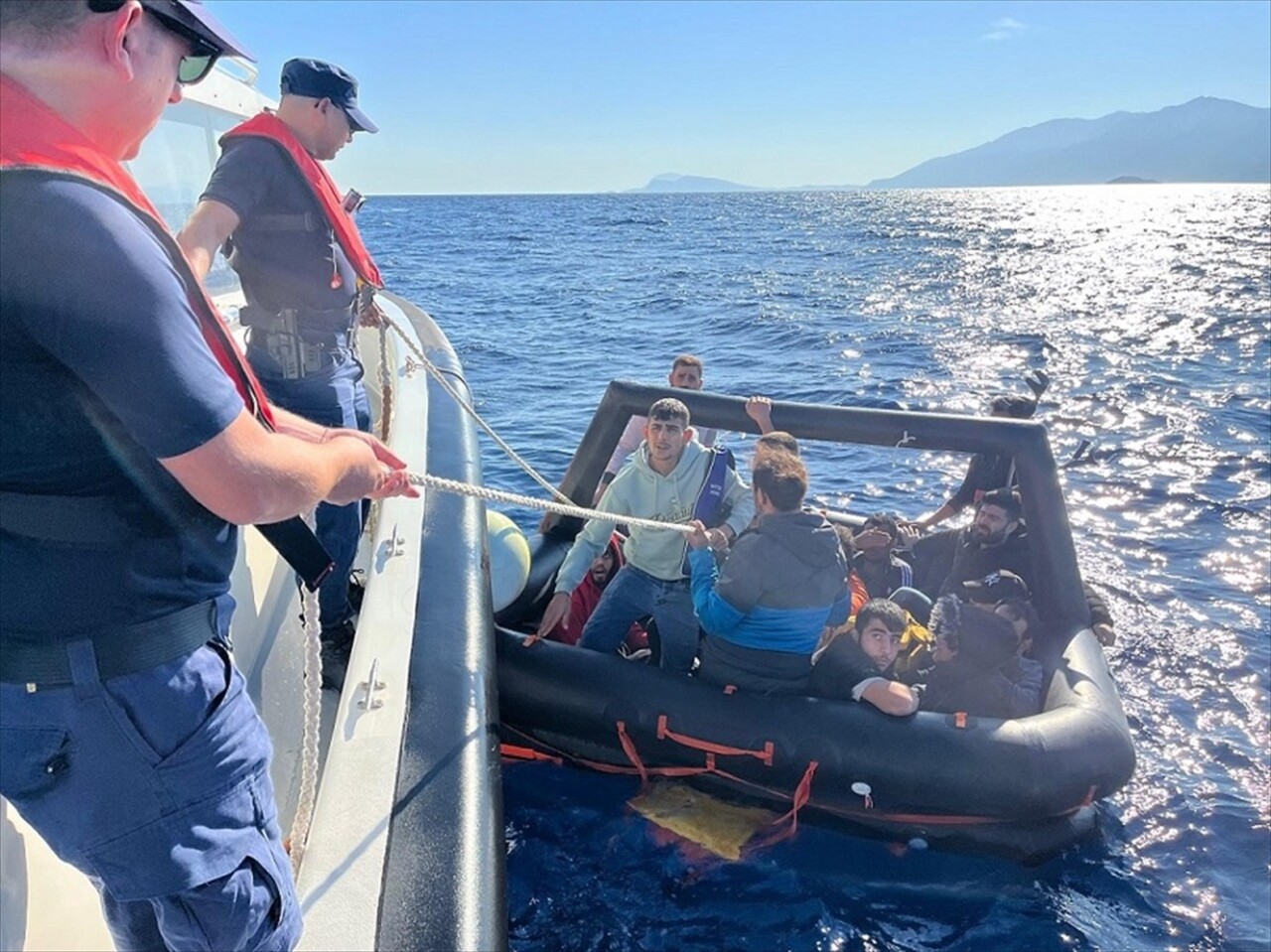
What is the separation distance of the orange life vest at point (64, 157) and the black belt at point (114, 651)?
1.42ft

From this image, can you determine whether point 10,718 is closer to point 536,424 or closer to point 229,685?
point 229,685

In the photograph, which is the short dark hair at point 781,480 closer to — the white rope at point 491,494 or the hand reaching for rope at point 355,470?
the white rope at point 491,494

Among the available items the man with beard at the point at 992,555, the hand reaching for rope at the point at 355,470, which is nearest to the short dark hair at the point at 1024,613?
the man with beard at the point at 992,555

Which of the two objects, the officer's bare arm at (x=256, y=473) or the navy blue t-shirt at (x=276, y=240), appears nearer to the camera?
the officer's bare arm at (x=256, y=473)

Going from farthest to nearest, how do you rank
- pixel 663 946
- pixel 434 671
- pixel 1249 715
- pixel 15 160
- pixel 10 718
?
pixel 1249 715
pixel 663 946
pixel 434 671
pixel 10 718
pixel 15 160

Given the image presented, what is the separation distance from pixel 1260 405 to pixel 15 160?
1314cm

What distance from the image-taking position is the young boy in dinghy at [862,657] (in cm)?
403

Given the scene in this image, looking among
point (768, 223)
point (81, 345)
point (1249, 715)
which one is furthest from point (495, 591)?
point (768, 223)

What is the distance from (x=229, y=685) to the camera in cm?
142

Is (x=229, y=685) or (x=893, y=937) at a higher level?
(x=229, y=685)

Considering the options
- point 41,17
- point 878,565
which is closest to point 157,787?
point 41,17

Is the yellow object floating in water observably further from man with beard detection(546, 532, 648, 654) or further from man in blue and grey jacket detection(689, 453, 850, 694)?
man with beard detection(546, 532, 648, 654)

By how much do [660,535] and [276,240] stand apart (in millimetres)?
2129

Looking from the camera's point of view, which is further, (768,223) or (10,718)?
(768,223)
